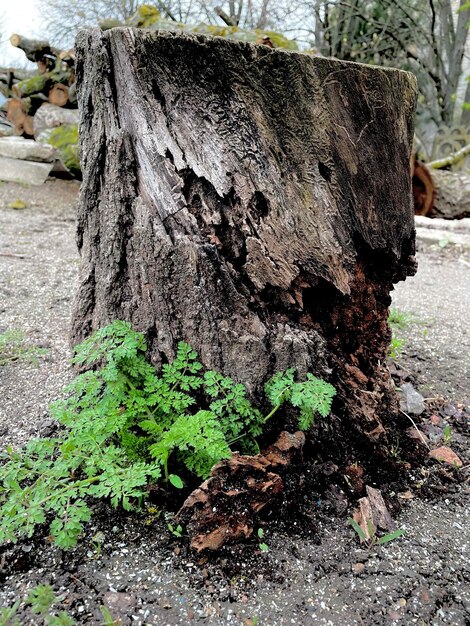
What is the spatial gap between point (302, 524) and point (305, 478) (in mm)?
163

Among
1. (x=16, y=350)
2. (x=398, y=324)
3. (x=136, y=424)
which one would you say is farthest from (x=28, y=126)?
(x=136, y=424)

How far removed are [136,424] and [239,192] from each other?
2.75ft

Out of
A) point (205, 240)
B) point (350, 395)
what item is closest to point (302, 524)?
point (350, 395)

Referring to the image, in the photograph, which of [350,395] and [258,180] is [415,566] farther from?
[258,180]

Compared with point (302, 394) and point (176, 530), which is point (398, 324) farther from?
point (176, 530)

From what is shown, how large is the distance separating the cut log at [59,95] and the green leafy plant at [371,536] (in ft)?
27.0

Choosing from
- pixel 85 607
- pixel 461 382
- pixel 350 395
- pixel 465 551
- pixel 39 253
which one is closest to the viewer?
pixel 85 607

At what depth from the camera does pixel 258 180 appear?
5.54 ft

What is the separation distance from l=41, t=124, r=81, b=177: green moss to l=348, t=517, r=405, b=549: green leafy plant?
6.93 m

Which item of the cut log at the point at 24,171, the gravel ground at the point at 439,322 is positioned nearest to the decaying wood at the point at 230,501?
the gravel ground at the point at 439,322

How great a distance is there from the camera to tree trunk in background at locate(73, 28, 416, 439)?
164 centimetres

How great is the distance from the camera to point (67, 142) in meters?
7.62

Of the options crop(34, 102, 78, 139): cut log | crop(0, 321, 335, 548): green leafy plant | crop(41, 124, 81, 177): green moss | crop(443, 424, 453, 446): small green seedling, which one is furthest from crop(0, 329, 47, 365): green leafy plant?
crop(34, 102, 78, 139): cut log

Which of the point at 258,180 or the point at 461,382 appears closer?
the point at 258,180
